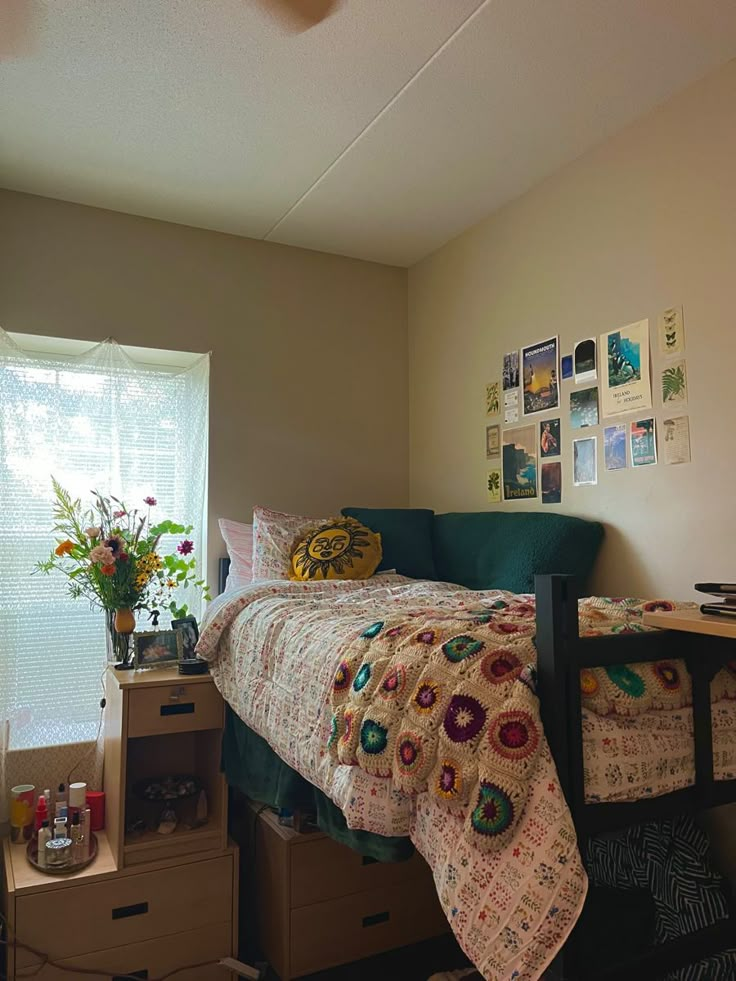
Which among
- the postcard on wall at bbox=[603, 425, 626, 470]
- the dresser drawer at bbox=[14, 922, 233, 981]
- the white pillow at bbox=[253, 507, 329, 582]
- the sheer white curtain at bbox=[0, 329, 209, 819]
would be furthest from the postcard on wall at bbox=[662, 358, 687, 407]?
the dresser drawer at bbox=[14, 922, 233, 981]

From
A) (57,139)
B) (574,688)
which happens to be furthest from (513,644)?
(57,139)

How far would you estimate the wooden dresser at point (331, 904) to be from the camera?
84.4 inches

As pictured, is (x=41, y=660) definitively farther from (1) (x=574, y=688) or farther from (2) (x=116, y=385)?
(1) (x=574, y=688)

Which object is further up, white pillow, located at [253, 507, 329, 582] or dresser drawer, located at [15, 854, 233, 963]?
white pillow, located at [253, 507, 329, 582]

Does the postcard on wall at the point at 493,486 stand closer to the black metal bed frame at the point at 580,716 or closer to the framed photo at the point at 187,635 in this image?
the framed photo at the point at 187,635

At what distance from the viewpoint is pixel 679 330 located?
2229mm

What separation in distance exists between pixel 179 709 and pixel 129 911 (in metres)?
0.57

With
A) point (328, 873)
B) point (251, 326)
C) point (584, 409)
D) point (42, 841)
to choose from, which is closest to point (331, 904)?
point (328, 873)

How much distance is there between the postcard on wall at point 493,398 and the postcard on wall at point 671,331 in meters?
0.82

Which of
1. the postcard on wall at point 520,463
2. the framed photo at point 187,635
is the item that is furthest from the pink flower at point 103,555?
the postcard on wall at point 520,463

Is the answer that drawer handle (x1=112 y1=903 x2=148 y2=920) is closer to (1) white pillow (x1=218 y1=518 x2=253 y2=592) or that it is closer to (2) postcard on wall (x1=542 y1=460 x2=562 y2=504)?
(1) white pillow (x1=218 y1=518 x2=253 y2=592)

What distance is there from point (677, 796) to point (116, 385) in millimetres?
2522

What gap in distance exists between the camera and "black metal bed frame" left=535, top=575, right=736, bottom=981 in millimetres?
1168

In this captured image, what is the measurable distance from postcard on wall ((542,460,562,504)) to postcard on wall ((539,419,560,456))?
0.15 feet
